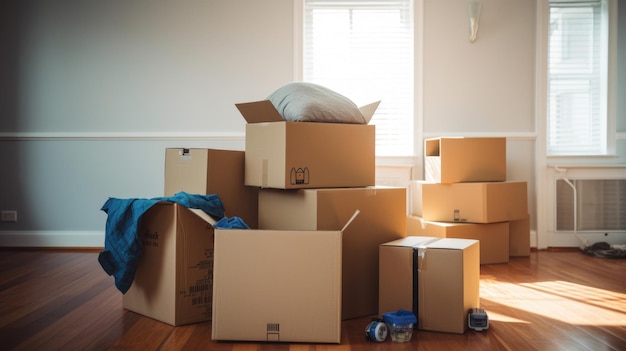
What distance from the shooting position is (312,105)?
240cm

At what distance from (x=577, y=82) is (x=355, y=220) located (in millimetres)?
2893

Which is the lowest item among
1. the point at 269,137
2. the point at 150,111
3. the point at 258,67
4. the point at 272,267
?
the point at 272,267

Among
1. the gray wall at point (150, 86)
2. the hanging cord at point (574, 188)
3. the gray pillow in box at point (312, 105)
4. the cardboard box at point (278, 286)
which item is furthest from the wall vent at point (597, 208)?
the cardboard box at point (278, 286)

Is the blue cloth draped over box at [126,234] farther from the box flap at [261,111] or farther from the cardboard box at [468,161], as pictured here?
the cardboard box at [468,161]

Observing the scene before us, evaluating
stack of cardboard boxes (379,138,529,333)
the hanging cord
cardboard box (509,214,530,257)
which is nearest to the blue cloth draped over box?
stack of cardboard boxes (379,138,529,333)

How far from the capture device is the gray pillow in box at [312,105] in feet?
7.82

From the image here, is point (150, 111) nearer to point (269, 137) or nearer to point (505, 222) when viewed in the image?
point (269, 137)

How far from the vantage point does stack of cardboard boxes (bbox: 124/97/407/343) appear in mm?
1981

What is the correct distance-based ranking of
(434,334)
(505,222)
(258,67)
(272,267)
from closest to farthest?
(272,267) → (434,334) → (505,222) → (258,67)

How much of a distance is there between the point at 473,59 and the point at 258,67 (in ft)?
5.38

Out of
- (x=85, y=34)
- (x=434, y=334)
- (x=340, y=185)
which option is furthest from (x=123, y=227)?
(x=85, y=34)

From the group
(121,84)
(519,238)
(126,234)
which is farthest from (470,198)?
(121,84)

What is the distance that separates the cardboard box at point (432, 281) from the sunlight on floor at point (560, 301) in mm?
301

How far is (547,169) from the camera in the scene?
4246mm
